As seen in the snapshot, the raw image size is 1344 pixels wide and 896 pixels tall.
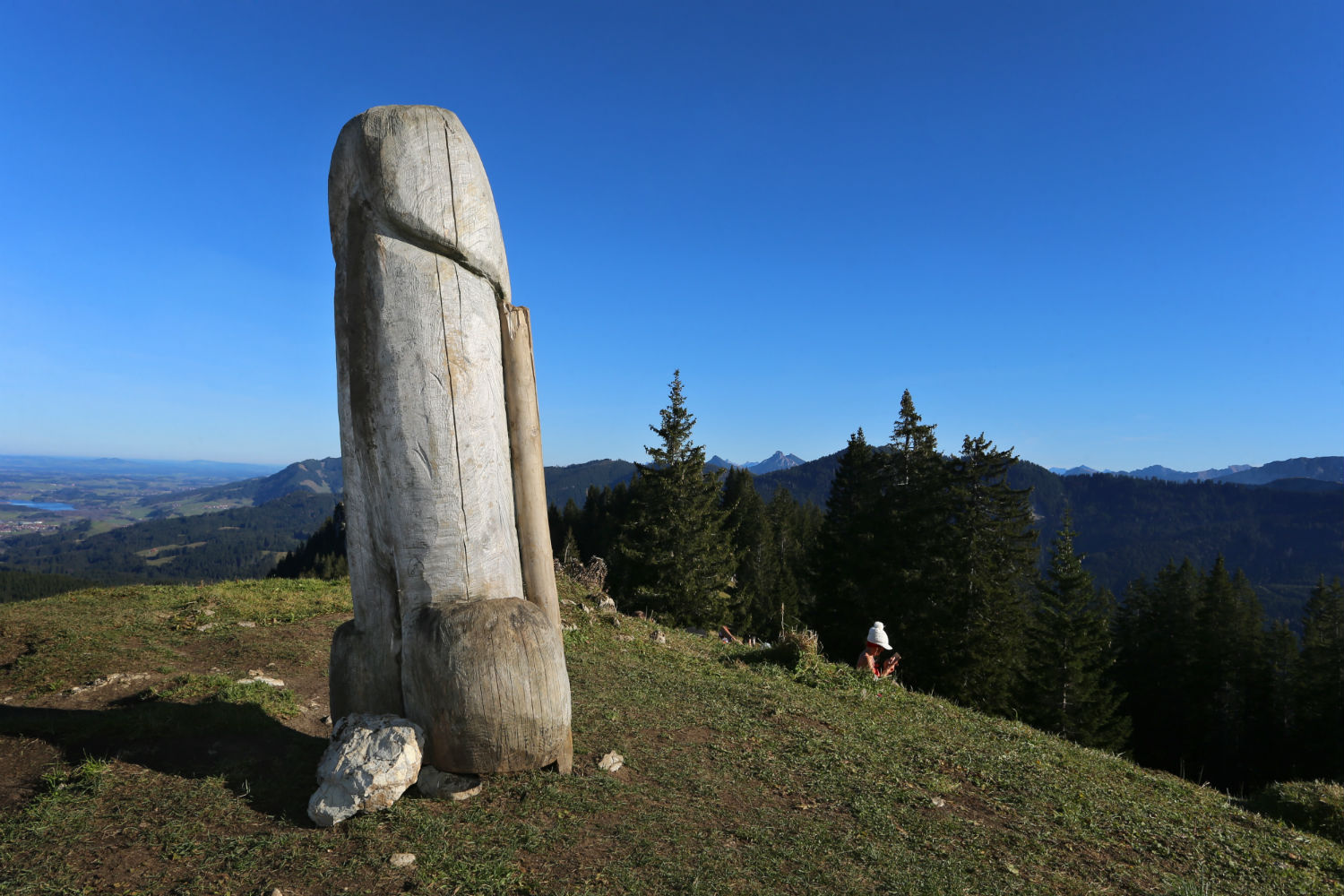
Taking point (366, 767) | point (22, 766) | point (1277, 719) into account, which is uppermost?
point (366, 767)

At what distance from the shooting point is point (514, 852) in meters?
3.79

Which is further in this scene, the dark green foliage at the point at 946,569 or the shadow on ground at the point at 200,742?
the dark green foliage at the point at 946,569

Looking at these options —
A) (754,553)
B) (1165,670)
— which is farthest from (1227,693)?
(754,553)

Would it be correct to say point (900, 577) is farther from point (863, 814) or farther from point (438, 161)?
point (438, 161)

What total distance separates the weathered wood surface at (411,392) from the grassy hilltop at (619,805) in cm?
87

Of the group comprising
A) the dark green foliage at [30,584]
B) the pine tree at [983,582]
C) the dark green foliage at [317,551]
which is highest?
the pine tree at [983,582]

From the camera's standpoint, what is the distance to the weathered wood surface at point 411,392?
181 inches

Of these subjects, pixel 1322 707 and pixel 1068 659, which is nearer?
pixel 1068 659

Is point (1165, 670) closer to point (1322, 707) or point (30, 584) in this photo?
point (1322, 707)

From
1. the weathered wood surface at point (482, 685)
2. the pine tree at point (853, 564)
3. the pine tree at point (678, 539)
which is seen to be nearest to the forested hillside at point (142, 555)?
the pine tree at point (678, 539)

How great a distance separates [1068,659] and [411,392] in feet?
107

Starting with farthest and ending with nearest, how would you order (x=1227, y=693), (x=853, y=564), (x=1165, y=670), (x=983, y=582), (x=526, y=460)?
(x=1165, y=670), (x=1227, y=693), (x=853, y=564), (x=983, y=582), (x=526, y=460)

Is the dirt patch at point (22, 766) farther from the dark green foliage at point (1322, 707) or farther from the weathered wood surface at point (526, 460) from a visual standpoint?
the dark green foliage at point (1322, 707)

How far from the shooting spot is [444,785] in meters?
4.38
